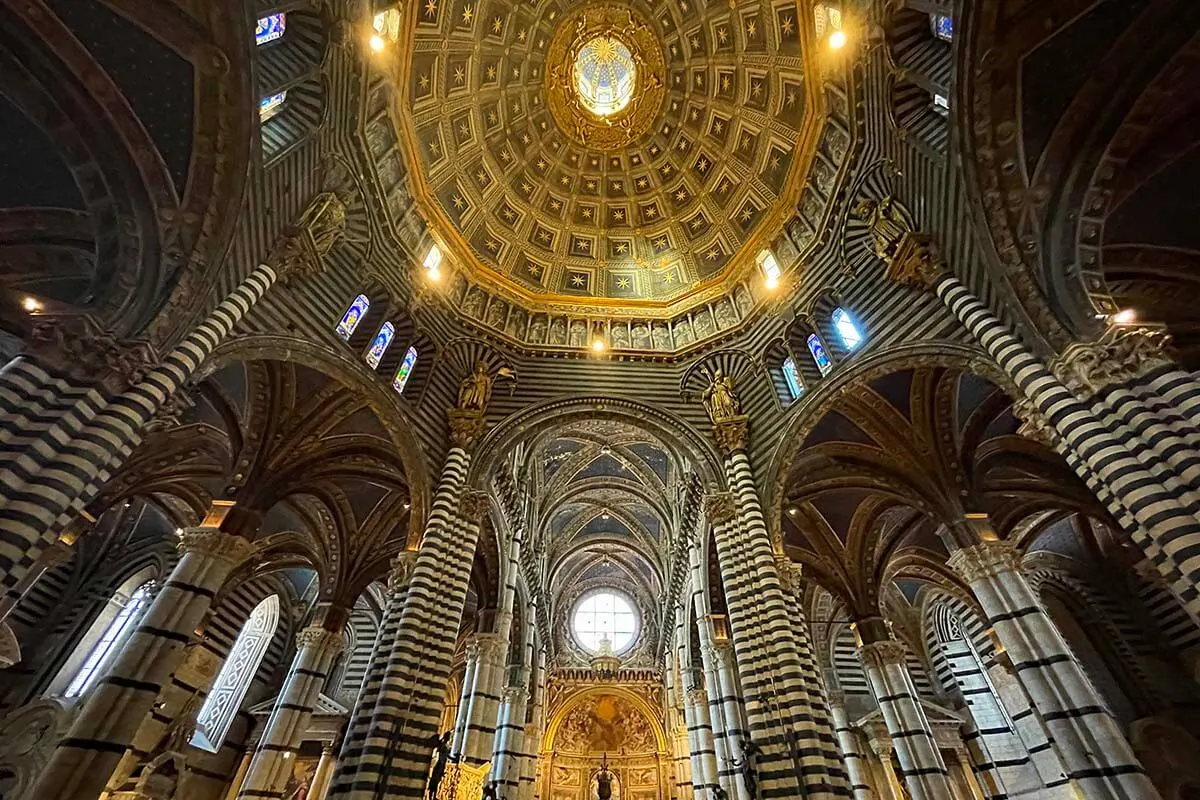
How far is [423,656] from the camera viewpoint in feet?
34.7

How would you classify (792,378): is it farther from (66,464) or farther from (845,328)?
(66,464)

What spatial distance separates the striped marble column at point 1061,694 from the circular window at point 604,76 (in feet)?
64.7

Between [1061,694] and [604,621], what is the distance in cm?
2301

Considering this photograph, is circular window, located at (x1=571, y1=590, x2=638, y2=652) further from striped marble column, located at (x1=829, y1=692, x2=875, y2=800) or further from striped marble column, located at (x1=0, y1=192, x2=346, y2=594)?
striped marble column, located at (x1=0, y1=192, x2=346, y2=594)

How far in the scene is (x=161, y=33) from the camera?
8.05 meters

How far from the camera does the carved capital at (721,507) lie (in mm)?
13219

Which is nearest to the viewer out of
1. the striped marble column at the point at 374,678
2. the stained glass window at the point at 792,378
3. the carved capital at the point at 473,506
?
the striped marble column at the point at 374,678

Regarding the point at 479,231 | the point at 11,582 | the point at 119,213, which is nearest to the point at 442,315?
→ the point at 479,231

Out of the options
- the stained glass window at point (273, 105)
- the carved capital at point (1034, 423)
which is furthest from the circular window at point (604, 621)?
the stained glass window at point (273, 105)

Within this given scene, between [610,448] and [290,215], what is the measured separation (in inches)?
558

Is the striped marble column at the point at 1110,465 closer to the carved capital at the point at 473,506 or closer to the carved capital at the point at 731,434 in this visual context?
the carved capital at the point at 731,434

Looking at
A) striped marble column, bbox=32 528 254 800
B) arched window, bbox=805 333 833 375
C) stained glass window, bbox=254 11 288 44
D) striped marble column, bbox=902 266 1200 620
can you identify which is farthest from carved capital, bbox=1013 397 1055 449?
striped marble column, bbox=32 528 254 800

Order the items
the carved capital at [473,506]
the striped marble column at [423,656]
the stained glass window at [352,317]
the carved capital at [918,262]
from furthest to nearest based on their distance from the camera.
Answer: the carved capital at [473,506] < the stained glass window at [352,317] < the carved capital at [918,262] < the striped marble column at [423,656]

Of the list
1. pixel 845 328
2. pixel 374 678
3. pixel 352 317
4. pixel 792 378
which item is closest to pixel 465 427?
pixel 352 317
